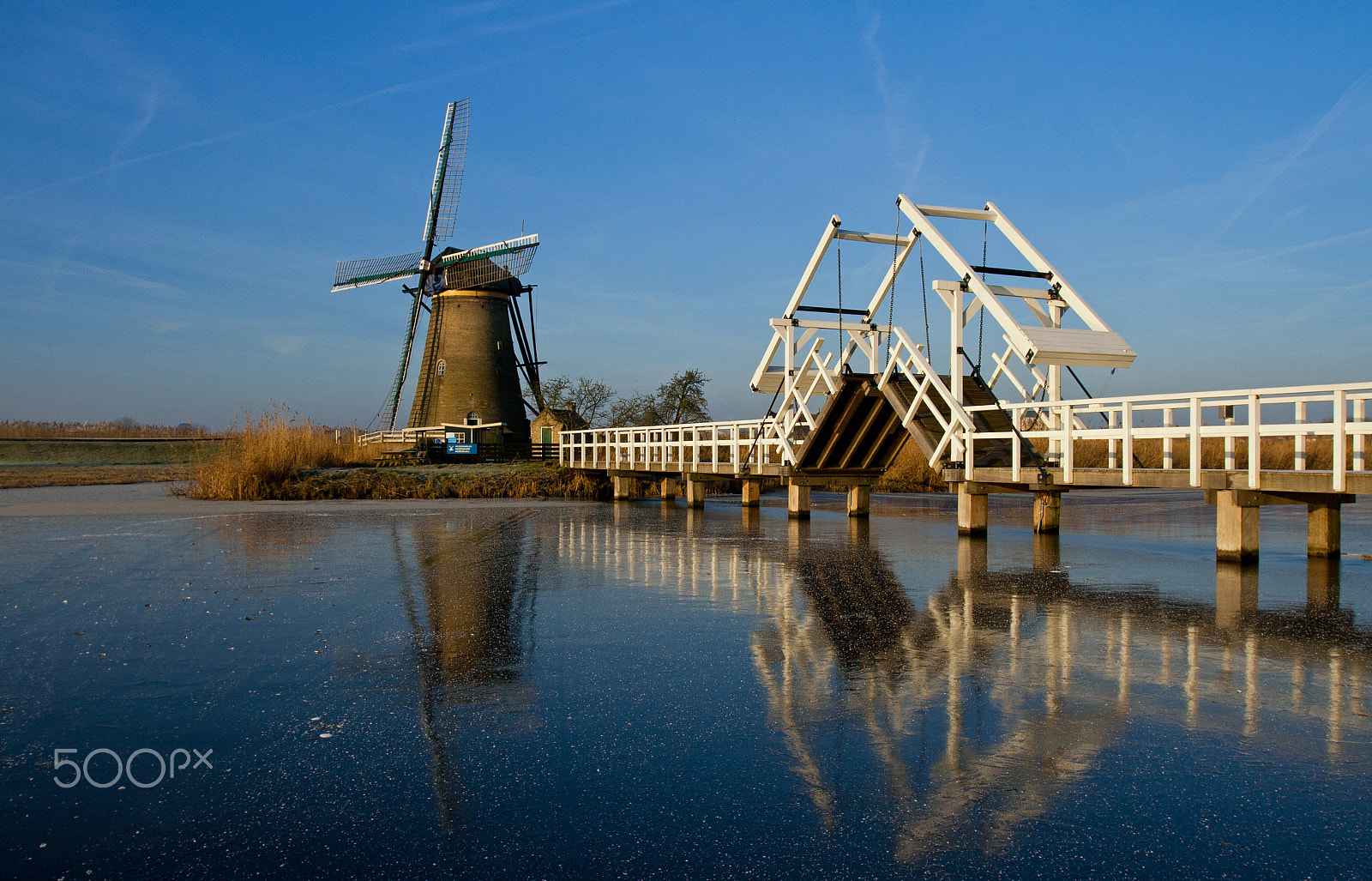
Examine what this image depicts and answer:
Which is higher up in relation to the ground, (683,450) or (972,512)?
(683,450)

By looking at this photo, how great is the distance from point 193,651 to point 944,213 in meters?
14.2

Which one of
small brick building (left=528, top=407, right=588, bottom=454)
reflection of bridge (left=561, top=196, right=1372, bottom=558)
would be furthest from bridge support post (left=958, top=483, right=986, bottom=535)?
small brick building (left=528, top=407, right=588, bottom=454)

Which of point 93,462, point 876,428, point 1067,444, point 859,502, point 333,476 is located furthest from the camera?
point 93,462

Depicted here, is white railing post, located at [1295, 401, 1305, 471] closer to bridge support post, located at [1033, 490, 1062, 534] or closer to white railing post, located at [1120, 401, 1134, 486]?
white railing post, located at [1120, 401, 1134, 486]

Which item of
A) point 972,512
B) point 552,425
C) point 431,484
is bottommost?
point 431,484

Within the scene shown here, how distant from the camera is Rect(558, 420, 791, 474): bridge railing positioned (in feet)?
70.8

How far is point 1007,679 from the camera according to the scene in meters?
5.98

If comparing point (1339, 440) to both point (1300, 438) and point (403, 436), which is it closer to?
point (1300, 438)

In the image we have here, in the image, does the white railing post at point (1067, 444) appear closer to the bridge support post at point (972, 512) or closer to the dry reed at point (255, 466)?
the bridge support post at point (972, 512)

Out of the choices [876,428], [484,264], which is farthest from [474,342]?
[876,428]

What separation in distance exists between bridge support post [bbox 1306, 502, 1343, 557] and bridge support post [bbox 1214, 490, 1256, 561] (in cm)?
130

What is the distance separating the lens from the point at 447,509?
2389 centimetres

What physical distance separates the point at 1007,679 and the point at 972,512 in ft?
32.4

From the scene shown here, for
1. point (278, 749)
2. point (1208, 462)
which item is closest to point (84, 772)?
point (278, 749)
